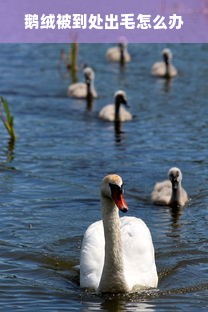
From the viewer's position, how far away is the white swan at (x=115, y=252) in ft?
39.7

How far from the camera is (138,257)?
12.8 meters

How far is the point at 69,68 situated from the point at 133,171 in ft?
40.9

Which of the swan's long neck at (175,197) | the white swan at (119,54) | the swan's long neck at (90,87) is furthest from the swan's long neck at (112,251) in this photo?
the white swan at (119,54)

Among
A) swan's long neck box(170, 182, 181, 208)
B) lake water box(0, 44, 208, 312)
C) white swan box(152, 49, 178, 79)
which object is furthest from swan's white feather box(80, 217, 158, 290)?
white swan box(152, 49, 178, 79)

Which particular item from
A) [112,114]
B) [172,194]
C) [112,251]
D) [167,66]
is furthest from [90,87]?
[112,251]

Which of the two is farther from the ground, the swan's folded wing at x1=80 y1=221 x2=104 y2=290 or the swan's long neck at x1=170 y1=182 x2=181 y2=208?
the swan's long neck at x1=170 y1=182 x2=181 y2=208

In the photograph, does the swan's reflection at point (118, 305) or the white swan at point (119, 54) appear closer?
the swan's reflection at point (118, 305)

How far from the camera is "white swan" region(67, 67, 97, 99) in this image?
2688 centimetres

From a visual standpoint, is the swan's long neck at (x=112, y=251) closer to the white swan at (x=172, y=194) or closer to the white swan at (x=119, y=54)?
the white swan at (x=172, y=194)

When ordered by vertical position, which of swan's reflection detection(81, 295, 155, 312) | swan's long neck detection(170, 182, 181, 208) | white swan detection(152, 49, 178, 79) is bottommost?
swan's reflection detection(81, 295, 155, 312)

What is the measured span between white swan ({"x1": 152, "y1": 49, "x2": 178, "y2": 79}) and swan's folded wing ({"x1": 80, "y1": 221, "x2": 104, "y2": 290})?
54.6 ft

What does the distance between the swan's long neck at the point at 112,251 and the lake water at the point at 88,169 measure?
18 centimetres

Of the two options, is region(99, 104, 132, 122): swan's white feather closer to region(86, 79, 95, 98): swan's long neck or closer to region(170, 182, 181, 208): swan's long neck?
region(86, 79, 95, 98): swan's long neck

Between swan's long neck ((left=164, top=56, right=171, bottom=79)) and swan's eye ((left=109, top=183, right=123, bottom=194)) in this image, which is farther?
swan's long neck ((left=164, top=56, right=171, bottom=79))
